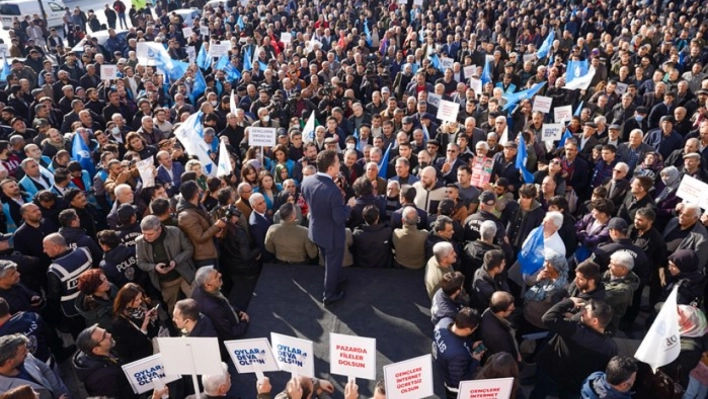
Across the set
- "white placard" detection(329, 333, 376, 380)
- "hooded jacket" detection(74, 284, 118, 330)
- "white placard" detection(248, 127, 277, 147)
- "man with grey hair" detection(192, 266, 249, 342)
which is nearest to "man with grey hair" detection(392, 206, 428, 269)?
"man with grey hair" detection(192, 266, 249, 342)

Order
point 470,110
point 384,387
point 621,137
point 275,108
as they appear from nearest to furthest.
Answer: point 384,387 → point 621,137 → point 470,110 → point 275,108

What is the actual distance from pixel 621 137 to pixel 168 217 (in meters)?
8.23

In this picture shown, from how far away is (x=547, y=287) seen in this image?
17.5ft

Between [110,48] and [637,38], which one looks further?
[110,48]

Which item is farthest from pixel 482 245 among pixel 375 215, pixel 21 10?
pixel 21 10

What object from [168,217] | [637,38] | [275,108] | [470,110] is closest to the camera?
[168,217]

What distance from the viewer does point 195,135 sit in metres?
8.70

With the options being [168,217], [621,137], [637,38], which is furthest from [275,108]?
[637,38]

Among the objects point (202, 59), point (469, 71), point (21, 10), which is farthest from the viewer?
point (21, 10)

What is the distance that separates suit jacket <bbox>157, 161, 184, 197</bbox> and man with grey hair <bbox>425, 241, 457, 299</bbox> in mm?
4336

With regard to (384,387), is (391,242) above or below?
below

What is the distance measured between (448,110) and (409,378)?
23.5 ft

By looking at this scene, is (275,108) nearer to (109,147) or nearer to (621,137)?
(109,147)

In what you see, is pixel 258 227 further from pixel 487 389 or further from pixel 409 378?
pixel 487 389
